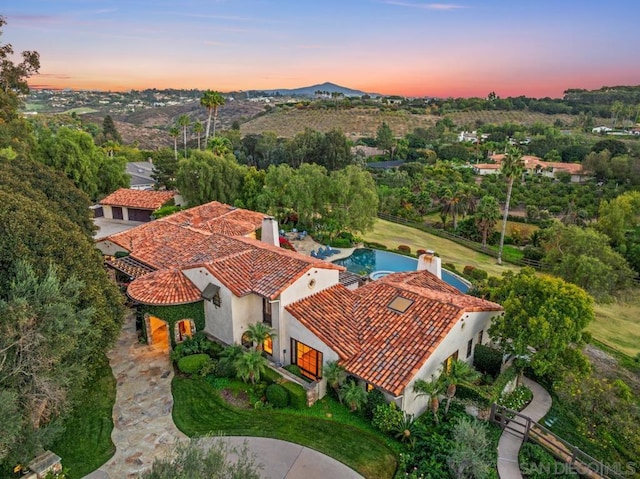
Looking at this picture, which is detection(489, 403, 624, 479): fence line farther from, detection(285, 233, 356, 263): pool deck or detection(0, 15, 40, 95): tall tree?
detection(0, 15, 40, 95): tall tree

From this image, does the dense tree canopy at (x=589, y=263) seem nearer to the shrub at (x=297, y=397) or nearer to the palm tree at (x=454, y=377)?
the palm tree at (x=454, y=377)

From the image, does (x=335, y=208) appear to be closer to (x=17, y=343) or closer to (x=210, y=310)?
(x=210, y=310)

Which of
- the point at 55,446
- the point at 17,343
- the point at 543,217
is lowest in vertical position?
the point at 543,217

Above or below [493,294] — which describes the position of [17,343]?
above

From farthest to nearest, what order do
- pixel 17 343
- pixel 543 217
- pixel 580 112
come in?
1. pixel 580 112
2. pixel 543 217
3. pixel 17 343

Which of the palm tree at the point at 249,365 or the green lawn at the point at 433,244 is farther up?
the palm tree at the point at 249,365

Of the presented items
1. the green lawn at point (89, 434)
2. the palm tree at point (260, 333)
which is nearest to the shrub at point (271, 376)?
the palm tree at point (260, 333)

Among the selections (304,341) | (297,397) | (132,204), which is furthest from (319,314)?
(132,204)

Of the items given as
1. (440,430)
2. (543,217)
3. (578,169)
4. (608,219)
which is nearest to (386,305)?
(440,430)
